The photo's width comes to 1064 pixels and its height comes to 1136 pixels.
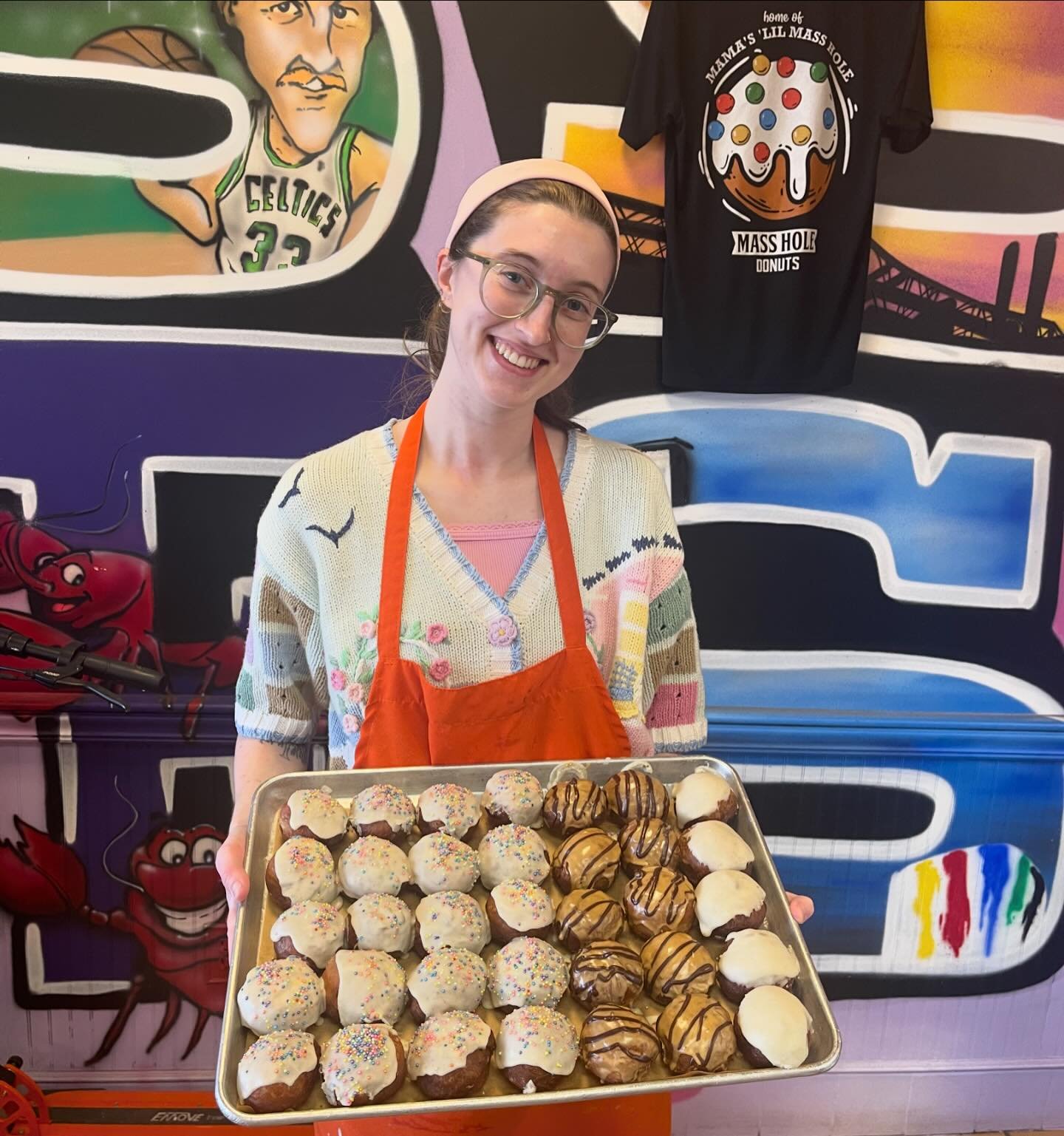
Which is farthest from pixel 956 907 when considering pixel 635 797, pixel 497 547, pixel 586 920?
pixel 497 547

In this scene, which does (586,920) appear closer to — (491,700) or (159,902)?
(491,700)

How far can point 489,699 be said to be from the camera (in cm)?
164

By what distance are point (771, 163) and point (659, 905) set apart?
1879 millimetres

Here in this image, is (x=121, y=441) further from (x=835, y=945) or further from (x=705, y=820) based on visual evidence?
(x=835, y=945)

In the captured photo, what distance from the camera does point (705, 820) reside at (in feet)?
5.36

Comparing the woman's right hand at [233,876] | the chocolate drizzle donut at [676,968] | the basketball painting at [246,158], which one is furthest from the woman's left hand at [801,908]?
the basketball painting at [246,158]

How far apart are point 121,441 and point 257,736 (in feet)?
3.75

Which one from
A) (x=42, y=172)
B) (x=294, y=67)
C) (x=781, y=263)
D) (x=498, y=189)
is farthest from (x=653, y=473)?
(x=42, y=172)

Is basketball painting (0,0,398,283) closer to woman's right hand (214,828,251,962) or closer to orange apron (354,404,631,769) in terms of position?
orange apron (354,404,631,769)

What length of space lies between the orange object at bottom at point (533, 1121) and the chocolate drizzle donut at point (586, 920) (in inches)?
9.7

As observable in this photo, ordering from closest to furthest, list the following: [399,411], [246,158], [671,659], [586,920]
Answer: [586,920] < [671,659] < [246,158] < [399,411]

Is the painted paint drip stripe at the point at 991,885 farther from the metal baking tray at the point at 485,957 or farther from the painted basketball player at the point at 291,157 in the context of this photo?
the painted basketball player at the point at 291,157

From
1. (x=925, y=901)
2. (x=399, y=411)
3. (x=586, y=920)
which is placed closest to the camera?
(x=586, y=920)

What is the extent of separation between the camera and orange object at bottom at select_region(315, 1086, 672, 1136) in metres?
1.26
